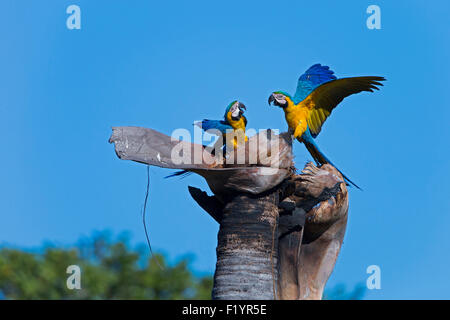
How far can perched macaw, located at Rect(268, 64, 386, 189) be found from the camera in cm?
799

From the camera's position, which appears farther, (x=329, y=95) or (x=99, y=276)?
(x=99, y=276)

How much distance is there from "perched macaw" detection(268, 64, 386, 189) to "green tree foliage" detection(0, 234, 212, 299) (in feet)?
37.4

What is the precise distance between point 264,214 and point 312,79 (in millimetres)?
2346

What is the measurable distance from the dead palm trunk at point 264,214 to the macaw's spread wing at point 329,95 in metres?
1.01

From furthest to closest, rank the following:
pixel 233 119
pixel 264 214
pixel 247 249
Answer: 1. pixel 233 119
2. pixel 264 214
3. pixel 247 249

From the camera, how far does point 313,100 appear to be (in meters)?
8.29

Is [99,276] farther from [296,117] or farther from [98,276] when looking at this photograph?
[296,117]

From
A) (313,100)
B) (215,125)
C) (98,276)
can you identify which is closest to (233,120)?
(215,125)

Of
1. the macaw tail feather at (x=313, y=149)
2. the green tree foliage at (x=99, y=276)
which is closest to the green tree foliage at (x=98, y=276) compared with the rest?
the green tree foliage at (x=99, y=276)

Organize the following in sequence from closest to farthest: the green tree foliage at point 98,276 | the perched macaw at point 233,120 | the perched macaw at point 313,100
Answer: the perched macaw at point 233,120
the perched macaw at point 313,100
the green tree foliage at point 98,276

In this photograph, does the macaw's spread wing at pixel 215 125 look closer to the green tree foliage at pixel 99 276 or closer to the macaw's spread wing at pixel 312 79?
the macaw's spread wing at pixel 312 79

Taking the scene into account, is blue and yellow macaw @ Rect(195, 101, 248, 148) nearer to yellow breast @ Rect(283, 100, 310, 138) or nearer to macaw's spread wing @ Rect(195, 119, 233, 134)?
macaw's spread wing @ Rect(195, 119, 233, 134)

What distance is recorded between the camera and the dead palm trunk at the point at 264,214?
6562mm

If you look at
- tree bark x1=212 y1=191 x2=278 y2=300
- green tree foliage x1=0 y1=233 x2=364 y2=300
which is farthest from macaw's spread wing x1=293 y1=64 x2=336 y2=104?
green tree foliage x1=0 y1=233 x2=364 y2=300
